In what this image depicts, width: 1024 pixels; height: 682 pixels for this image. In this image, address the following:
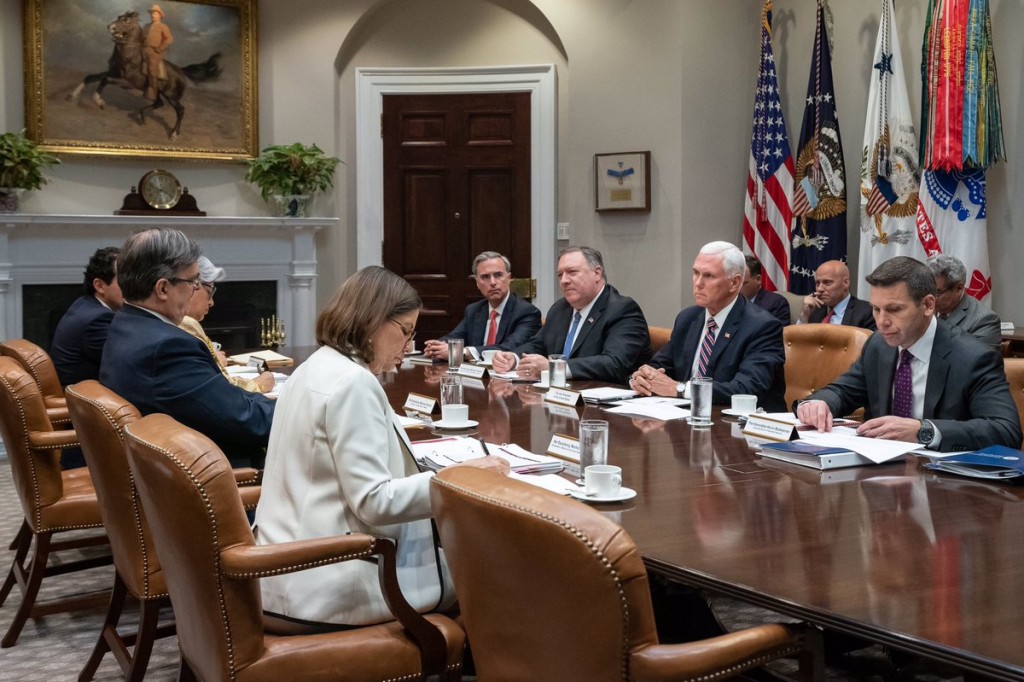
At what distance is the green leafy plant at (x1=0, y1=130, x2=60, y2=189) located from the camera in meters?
6.84

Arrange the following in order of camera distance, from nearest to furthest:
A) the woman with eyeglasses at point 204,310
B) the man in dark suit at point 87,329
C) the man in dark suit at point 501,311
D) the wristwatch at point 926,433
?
the wristwatch at point 926,433
the woman with eyeglasses at point 204,310
the man in dark suit at point 87,329
the man in dark suit at point 501,311

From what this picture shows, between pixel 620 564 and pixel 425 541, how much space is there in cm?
94

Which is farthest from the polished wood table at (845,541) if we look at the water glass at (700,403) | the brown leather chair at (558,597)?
the water glass at (700,403)

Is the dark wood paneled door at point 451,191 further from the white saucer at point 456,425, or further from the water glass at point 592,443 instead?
the water glass at point 592,443

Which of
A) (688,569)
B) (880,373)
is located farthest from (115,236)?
(688,569)

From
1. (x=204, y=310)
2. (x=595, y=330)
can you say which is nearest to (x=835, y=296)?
(x=595, y=330)

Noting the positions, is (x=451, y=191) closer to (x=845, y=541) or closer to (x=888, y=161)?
(x=888, y=161)

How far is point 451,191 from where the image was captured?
843 cm

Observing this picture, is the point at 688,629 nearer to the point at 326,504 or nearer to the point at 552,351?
the point at 326,504

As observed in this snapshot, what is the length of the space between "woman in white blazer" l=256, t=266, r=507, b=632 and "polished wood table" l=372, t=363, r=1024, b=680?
441 millimetres

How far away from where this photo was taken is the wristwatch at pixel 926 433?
288 cm

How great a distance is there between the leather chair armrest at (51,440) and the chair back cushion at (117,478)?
21.5 inches

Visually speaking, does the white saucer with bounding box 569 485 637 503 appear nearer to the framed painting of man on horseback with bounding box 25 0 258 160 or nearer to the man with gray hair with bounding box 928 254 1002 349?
the man with gray hair with bounding box 928 254 1002 349

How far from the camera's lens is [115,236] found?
7477mm
